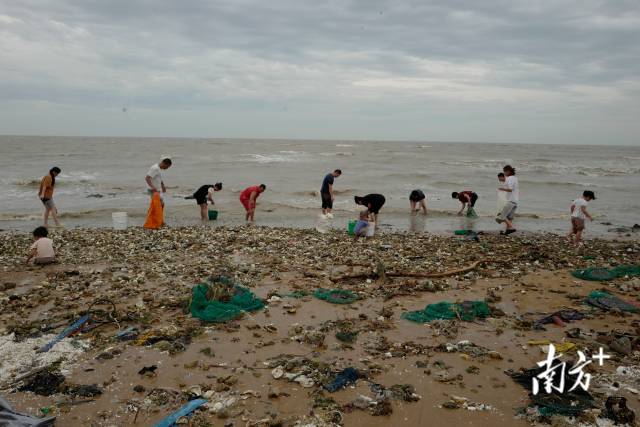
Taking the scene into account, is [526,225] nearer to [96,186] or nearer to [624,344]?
[624,344]

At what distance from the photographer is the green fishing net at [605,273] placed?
27.5 feet

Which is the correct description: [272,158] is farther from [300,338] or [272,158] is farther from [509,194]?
[300,338]

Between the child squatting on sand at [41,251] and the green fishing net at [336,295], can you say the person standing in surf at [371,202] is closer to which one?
the green fishing net at [336,295]

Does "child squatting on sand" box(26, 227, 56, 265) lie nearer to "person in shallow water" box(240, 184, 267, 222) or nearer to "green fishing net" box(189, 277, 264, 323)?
"green fishing net" box(189, 277, 264, 323)

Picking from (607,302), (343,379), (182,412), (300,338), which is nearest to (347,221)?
(607,302)

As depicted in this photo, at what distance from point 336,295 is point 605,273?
5.19 metres

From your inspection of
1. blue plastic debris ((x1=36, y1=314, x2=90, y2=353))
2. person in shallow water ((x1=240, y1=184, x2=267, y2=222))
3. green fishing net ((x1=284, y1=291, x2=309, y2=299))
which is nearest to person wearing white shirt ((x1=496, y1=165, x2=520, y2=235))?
green fishing net ((x1=284, y1=291, x2=309, y2=299))

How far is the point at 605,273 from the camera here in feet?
28.0

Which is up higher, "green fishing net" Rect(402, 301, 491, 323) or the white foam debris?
"green fishing net" Rect(402, 301, 491, 323)

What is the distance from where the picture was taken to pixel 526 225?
16.3m

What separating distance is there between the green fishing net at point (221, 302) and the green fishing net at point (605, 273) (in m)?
5.99

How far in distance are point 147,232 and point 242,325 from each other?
24.2 feet

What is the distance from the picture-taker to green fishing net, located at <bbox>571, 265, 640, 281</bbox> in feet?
27.5

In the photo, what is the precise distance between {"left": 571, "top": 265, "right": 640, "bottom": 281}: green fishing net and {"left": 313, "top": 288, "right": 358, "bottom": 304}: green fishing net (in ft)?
14.7
